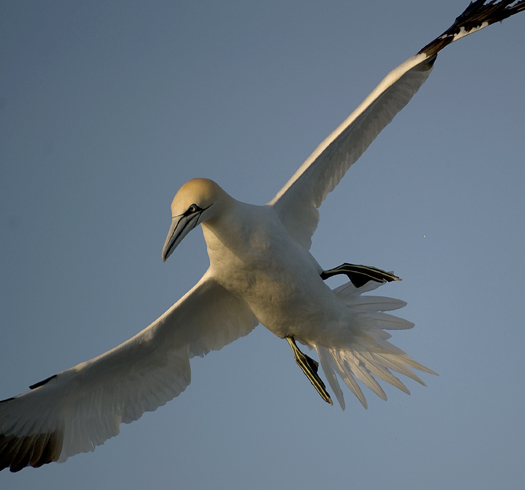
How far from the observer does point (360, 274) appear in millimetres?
6773

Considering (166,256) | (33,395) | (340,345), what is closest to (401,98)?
(340,345)

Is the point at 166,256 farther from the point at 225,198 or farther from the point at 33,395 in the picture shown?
the point at 33,395

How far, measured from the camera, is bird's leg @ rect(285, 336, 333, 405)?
678 cm

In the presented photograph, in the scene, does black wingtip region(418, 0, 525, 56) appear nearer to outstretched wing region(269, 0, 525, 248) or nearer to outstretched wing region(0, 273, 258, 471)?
outstretched wing region(269, 0, 525, 248)

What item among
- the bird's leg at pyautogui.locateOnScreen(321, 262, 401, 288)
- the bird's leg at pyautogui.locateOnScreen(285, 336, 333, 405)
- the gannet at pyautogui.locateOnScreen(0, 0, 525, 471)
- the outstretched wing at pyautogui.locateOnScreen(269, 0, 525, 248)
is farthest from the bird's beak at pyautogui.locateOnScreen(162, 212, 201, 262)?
the bird's leg at pyautogui.locateOnScreen(285, 336, 333, 405)

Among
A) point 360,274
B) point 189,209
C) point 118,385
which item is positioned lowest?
point 360,274

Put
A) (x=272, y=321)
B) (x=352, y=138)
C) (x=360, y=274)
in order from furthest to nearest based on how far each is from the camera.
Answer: (x=352, y=138) → (x=360, y=274) → (x=272, y=321)

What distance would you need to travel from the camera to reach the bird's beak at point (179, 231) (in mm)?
5621

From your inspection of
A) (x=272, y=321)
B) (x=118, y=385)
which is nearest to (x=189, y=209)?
(x=272, y=321)

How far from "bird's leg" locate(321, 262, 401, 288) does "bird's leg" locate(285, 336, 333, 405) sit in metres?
0.79

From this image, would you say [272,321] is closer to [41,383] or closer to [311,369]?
[311,369]

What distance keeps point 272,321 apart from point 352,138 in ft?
6.50

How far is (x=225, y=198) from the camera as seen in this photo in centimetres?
586

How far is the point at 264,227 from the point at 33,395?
2.71m
